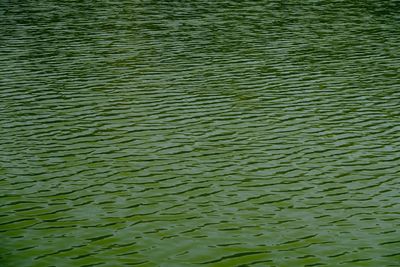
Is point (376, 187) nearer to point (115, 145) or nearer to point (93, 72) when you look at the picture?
point (115, 145)

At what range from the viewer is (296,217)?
75.2 feet

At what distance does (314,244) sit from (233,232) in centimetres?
238

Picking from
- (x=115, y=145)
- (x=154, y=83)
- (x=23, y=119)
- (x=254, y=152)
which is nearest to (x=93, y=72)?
(x=154, y=83)

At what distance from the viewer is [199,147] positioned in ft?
96.7

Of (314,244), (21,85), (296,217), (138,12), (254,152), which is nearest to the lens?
(314,244)

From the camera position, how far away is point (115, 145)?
2953cm

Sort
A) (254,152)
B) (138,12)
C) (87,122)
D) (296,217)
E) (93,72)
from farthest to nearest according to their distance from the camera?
(138,12)
(93,72)
(87,122)
(254,152)
(296,217)

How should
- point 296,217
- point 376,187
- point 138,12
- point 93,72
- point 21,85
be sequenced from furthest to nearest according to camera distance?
point 138,12
point 93,72
point 21,85
point 376,187
point 296,217

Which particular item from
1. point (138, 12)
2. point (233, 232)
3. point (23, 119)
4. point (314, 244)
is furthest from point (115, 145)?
point (138, 12)

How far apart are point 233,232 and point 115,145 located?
912cm

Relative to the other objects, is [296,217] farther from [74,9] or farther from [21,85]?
[74,9]

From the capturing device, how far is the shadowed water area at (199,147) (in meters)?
21.2

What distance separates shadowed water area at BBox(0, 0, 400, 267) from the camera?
21219 millimetres

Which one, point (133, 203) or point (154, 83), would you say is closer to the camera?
point (133, 203)
